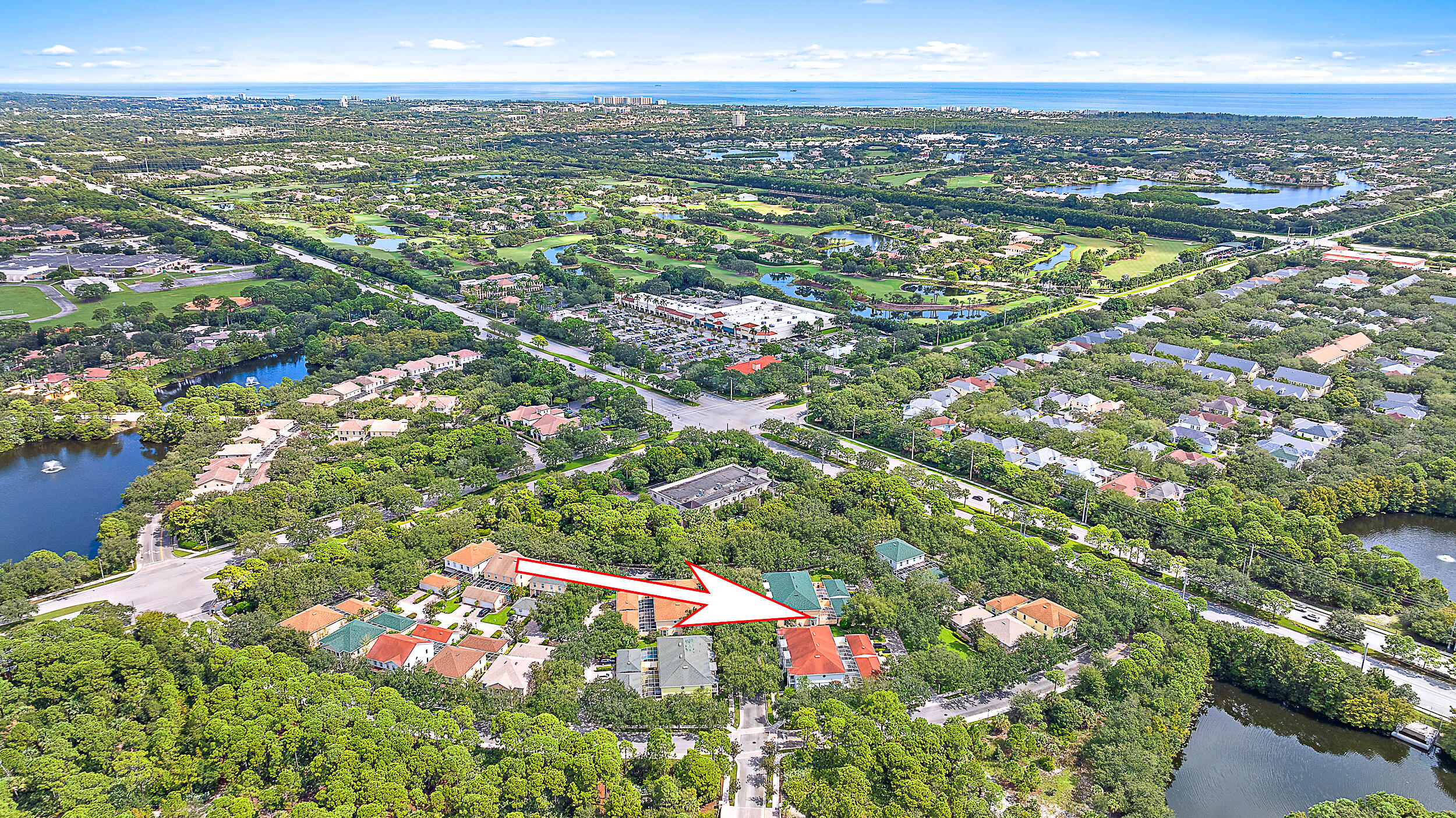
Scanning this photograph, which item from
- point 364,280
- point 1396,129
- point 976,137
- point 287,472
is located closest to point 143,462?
point 287,472

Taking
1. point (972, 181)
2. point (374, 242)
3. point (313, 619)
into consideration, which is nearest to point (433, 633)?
point (313, 619)

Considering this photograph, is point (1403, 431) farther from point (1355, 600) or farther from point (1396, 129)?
point (1396, 129)

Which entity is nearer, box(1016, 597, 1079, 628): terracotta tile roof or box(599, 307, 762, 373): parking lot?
box(1016, 597, 1079, 628): terracotta tile roof

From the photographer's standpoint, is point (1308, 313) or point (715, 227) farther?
point (715, 227)

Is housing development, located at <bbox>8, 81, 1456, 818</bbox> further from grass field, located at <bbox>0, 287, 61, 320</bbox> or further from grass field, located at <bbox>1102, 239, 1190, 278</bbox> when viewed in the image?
grass field, located at <bbox>1102, 239, 1190, 278</bbox>

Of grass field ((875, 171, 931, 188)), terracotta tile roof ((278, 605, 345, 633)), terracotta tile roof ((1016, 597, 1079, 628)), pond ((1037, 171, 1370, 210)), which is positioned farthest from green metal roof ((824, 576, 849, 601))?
grass field ((875, 171, 931, 188))

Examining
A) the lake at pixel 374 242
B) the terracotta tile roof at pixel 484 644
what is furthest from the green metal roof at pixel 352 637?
the lake at pixel 374 242
